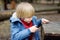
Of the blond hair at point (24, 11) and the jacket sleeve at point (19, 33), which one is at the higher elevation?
the blond hair at point (24, 11)

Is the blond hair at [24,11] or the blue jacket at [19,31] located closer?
the blue jacket at [19,31]

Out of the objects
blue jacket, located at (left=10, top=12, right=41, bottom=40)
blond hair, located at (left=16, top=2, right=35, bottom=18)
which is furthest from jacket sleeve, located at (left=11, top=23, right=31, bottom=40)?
blond hair, located at (left=16, top=2, right=35, bottom=18)

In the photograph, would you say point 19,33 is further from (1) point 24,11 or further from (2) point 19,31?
(1) point 24,11

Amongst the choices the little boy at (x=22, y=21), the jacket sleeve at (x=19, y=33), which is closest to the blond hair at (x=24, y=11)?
the little boy at (x=22, y=21)

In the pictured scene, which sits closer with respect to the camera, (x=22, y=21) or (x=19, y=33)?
(x=19, y=33)

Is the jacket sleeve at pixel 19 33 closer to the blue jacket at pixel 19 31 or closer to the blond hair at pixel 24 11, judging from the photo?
the blue jacket at pixel 19 31

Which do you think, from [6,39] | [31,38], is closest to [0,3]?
[6,39]

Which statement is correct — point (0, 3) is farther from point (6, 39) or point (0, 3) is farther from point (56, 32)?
point (56, 32)

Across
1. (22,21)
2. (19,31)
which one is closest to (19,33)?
(19,31)

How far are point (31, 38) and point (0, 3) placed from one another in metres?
7.30

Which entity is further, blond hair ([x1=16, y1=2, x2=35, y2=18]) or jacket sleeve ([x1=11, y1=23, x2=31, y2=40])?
blond hair ([x1=16, y1=2, x2=35, y2=18])

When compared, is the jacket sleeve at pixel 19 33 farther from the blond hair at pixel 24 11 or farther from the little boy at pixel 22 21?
the blond hair at pixel 24 11

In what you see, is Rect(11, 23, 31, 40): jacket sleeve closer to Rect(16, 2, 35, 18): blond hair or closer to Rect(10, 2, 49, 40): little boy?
Rect(10, 2, 49, 40): little boy

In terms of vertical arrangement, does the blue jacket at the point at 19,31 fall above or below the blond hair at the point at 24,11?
below
